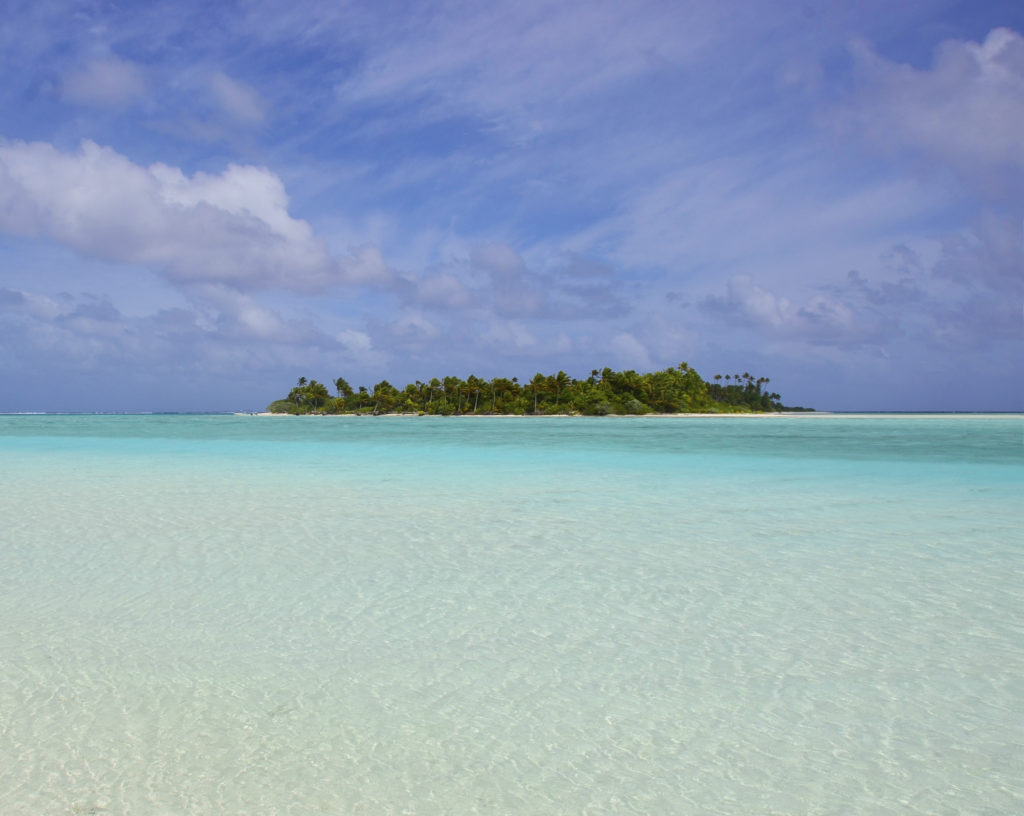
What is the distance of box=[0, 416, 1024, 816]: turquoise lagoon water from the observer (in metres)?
2.50

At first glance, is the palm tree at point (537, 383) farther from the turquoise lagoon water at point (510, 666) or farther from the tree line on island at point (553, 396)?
the turquoise lagoon water at point (510, 666)

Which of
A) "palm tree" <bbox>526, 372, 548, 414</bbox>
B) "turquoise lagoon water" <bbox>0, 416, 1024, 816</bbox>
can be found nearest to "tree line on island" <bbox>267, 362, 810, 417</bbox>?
"palm tree" <bbox>526, 372, 548, 414</bbox>

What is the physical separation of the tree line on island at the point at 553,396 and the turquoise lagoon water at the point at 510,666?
97272mm

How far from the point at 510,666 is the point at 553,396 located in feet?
350

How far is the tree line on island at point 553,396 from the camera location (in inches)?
4220

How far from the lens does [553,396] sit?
361 feet

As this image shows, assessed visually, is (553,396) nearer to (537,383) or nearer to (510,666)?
(537,383)

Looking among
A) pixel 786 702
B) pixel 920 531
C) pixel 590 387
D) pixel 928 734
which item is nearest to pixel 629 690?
pixel 786 702

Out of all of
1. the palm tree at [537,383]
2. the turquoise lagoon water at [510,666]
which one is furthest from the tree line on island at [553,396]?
the turquoise lagoon water at [510,666]

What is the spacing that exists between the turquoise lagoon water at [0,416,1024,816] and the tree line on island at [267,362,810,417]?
97.3 m

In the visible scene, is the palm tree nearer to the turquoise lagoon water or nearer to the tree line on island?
the tree line on island

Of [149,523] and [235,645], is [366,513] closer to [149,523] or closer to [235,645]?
[149,523]

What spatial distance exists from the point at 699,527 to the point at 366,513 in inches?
172

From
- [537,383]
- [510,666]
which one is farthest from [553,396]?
[510,666]
